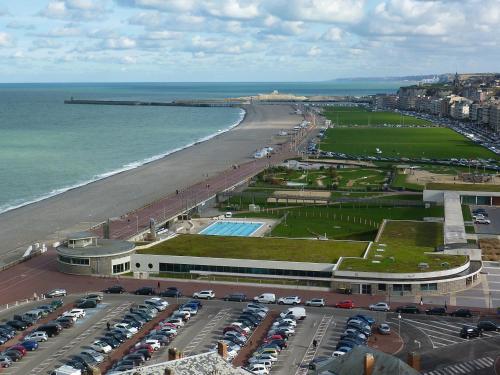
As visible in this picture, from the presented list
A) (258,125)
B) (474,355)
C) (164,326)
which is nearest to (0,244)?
(164,326)

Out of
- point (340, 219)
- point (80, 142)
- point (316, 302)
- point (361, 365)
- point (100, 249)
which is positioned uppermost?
point (361, 365)

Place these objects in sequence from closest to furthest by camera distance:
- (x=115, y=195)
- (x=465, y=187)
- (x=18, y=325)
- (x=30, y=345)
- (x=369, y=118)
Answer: (x=30, y=345) → (x=18, y=325) → (x=465, y=187) → (x=115, y=195) → (x=369, y=118)

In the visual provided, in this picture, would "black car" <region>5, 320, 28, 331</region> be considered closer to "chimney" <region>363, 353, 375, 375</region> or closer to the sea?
"chimney" <region>363, 353, 375, 375</region>

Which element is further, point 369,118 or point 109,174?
point 369,118

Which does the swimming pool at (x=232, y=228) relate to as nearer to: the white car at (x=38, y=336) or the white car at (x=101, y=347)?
the white car at (x=38, y=336)

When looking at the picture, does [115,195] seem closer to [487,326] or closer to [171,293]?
[171,293]

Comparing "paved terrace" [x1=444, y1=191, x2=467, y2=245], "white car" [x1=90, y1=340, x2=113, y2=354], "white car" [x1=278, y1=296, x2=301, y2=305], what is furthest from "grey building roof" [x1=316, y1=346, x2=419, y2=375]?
"paved terrace" [x1=444, y1=191, x2=467, y2=245]

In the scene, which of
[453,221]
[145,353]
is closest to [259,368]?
[145,353]
